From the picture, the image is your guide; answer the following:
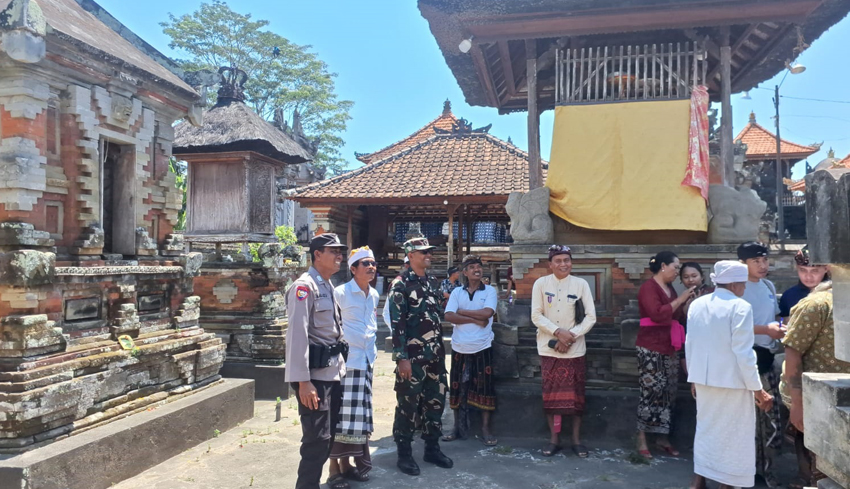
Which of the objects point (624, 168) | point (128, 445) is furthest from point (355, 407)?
point (624, 168)

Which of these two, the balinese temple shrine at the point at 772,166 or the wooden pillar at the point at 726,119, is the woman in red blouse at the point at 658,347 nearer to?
the wooden pillar at the point at 726,119

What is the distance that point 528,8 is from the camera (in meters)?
5.61

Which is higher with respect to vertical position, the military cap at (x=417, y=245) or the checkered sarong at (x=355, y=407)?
the military cap at (x=417, y=245)

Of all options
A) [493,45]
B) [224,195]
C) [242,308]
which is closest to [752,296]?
[493,45]

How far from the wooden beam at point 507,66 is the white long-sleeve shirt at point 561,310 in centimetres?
283

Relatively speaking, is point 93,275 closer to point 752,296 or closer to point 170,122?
point 170,122

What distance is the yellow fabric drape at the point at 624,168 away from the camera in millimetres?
5668

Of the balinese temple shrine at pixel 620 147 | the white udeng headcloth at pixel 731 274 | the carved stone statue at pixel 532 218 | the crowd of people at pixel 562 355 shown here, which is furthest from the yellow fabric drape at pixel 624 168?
the white udeng headcloth at pixel 731 274

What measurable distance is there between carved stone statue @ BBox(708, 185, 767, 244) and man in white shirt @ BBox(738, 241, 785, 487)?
109 centimetres

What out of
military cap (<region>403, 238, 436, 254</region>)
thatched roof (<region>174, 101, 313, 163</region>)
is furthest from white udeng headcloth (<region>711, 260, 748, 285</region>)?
thatched roof (<region>174, 101, 313, 163</region>)

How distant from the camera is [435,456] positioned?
15.6 ft

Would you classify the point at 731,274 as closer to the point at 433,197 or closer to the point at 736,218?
the point at 736,218

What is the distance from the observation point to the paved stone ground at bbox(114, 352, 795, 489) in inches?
174

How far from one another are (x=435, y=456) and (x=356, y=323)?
4.52ft
